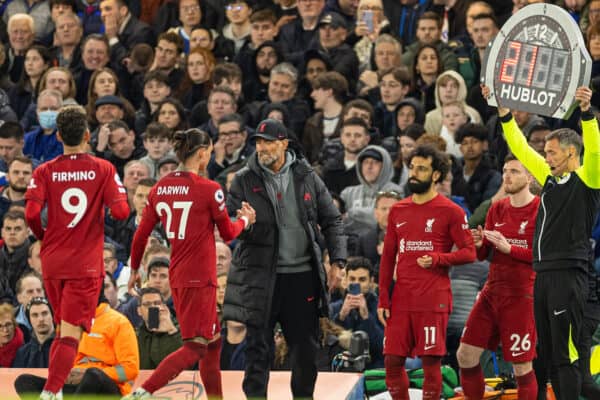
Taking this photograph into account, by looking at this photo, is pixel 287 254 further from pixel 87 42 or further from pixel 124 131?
pixel 87 42

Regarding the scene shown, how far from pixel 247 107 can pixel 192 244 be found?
20.2ft

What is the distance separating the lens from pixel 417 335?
1078 centimetres

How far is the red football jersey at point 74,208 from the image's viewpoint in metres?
10.3

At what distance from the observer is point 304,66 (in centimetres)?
1677

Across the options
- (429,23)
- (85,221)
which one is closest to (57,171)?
(85,221)

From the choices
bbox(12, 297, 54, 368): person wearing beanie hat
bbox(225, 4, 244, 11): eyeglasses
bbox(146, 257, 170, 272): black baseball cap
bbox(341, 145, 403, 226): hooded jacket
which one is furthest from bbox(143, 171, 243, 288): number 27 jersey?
bbox(225, 4, 244, 11): eyeglasses

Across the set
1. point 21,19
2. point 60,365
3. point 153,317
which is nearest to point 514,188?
point 153,317

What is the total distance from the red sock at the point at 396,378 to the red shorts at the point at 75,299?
227cm

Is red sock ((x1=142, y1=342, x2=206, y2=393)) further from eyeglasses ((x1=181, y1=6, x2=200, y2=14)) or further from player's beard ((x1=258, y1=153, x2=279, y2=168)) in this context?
eyeglasses ((x1=181, y1=6, x2=200, y2=14))

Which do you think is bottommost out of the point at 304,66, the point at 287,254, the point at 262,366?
the point at 262,366

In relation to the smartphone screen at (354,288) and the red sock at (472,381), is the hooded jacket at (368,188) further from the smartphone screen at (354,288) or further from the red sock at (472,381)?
the red sock at (472,381)

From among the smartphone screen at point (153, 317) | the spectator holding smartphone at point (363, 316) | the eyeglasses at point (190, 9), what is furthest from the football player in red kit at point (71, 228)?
the eyeglasses at point (190, 9)

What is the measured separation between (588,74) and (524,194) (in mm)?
1059

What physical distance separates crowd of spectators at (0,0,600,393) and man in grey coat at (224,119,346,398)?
159 centimetres
